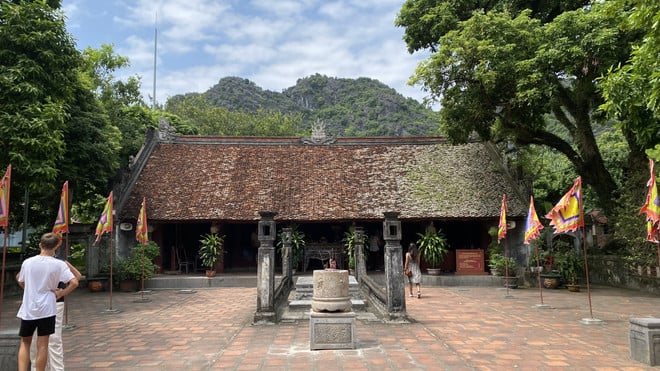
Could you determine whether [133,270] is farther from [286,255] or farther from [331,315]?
[331,315]

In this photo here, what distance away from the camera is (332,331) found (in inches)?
288

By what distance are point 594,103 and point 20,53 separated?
18.5m

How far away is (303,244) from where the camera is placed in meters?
17.9

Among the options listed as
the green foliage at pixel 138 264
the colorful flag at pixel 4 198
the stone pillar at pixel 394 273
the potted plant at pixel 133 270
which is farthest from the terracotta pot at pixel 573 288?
the colorful flag at pixel 4 198

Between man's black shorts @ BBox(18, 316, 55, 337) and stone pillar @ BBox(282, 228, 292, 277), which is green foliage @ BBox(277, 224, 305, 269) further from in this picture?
man's black shorts @ BBox(18, 316, 55, 337)

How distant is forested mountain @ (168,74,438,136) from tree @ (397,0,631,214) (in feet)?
124

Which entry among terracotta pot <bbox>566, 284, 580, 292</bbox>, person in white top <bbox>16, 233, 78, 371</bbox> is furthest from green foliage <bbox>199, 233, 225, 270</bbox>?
terracotta pot <bbox>566, 284, 580, 292</bbox>

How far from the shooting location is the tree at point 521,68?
13.5 meters

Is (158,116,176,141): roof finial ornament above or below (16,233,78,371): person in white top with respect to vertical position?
above

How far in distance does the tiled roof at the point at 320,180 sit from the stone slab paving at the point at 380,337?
524 cm

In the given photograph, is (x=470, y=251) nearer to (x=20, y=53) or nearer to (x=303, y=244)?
(x=303, y=244)

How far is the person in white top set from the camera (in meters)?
5.10

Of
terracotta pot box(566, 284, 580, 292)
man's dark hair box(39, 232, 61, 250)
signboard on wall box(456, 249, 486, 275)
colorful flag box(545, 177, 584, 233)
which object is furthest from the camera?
signboard on wall box(456, 249, 486, 275)

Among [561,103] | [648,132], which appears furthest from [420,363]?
[561,103]
